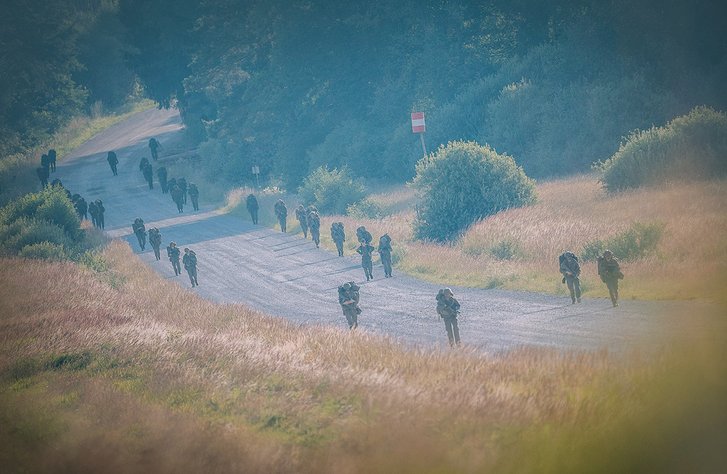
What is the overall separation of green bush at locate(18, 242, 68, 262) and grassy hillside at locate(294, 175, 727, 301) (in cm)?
1188

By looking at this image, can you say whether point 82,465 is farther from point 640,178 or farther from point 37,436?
point 640,178

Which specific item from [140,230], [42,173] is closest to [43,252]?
[140,230]

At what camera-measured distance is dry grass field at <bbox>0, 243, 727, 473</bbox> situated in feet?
37.0

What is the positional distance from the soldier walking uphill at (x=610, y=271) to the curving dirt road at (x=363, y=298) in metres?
0.44

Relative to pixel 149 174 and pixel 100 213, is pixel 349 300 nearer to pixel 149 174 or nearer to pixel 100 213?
pixel 100 213

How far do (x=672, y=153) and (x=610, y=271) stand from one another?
817 inches

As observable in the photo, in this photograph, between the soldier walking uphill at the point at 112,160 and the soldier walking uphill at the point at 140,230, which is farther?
the soldier walking uphill at the point at 112,160

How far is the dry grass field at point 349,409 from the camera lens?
37.0 ft

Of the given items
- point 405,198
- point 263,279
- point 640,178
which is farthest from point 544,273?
point 405,198

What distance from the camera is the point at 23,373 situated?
1563cm

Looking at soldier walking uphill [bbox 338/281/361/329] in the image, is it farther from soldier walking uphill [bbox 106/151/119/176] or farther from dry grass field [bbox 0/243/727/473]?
soldier walking uphill [bbox 106/151/119/176]

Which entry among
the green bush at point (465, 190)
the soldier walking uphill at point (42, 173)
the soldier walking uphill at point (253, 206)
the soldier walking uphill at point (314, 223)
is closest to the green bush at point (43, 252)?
the soldier walking uphill at point (314, 223)

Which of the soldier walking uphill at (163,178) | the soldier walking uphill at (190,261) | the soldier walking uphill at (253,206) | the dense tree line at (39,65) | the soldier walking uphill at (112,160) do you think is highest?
the dense tree line at (39,65)

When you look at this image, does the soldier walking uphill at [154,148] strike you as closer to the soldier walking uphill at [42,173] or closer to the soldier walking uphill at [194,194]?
the soldier walking uphill at [42,173]
